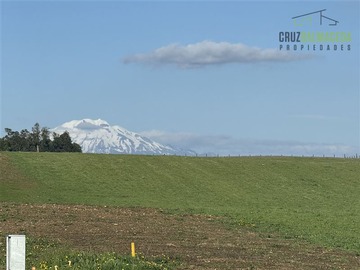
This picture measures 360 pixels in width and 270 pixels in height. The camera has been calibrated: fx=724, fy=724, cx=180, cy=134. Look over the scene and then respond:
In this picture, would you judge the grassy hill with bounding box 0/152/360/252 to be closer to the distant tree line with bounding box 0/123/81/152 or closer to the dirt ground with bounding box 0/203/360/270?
the dirt ground with bounding box 0/203/360/270

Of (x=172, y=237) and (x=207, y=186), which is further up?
(x=207, y=186)

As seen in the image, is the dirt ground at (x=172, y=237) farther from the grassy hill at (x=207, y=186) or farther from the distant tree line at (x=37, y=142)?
the distant tree line at (x=37, y=142)

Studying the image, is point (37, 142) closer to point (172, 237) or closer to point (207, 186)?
point (207, 186)

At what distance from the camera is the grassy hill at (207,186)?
4434 centimetres

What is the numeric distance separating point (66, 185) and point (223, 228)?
33.2m

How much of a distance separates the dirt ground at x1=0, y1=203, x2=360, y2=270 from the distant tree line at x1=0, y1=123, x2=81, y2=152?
103 m

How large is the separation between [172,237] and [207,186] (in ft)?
128

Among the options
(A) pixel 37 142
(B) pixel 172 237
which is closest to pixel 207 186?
(B) pixel 172 237

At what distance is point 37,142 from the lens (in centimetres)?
15000

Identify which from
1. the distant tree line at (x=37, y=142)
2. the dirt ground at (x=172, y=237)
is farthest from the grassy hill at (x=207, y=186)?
the distant tree line at (x=37, y=142)

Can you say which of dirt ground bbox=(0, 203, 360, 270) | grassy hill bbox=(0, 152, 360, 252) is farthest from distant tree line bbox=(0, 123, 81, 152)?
dirt ground bbox=(0, 203, 360, 270)

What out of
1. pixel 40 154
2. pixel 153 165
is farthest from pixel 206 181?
pixel 40 154

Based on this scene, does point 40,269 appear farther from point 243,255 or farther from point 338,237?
point 338,237

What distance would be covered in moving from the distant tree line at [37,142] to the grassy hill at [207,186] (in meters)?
59.1
